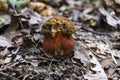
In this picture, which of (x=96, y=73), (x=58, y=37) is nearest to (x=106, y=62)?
(x=96, y=73)

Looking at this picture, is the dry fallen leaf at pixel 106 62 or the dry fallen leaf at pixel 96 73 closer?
the dry fallen leaf at pixel 96 73

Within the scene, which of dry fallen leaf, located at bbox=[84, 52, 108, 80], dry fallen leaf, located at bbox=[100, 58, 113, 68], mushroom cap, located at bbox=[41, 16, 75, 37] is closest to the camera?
dry fallen leaf, located at bbox=[84, 52, 108, 80]

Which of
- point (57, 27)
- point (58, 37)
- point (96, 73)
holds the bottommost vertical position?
point (96, 73)

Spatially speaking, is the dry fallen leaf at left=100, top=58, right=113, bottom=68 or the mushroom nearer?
the mushroom

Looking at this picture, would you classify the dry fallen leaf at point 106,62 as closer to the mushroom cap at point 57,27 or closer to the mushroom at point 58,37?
the mushroom at point 58,37

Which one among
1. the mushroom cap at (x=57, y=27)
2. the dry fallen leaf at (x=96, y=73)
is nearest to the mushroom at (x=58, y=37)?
the mushroom cap at (x=57, y=27)

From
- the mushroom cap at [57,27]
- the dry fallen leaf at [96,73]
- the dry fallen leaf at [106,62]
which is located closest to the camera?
the dry fallen leaf at [96,73]

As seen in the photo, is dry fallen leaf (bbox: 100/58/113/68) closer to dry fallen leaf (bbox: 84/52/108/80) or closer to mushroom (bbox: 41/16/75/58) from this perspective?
dry fallen leaf (bbox: 84/52/108/80)

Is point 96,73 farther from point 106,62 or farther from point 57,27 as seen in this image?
point 57,27

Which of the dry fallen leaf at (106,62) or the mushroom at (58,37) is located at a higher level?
the mushroom at (58,37)

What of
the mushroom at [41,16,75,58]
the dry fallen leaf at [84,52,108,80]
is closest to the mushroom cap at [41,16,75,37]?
the mushroom at [41,16,75,58]

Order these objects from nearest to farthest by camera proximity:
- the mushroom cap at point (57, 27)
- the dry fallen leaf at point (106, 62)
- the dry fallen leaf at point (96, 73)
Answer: the dry fallen leaf at point (96, 73)
the mushroom cap at point (57, 27)
the dry fallen leaf at point (106, 62)
